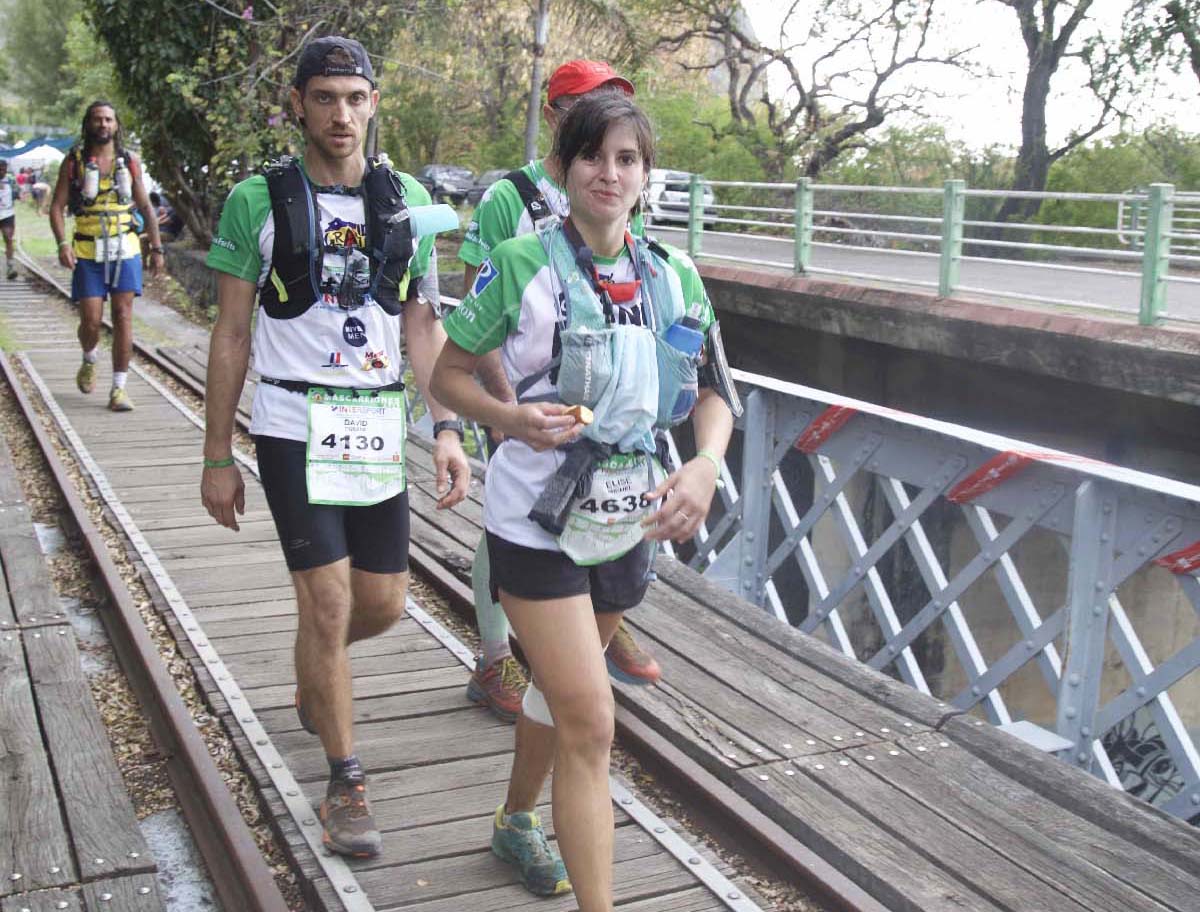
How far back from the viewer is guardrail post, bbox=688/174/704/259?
18641 mm

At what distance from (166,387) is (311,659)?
9126 mm

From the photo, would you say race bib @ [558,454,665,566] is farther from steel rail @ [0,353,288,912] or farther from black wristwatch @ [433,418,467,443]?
steel rail @ [0,353,288,912]

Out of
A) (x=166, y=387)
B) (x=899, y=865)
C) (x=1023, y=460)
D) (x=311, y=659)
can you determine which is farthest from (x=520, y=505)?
(x=166, y=387)

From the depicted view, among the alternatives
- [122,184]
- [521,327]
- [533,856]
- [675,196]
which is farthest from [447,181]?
[521,327]

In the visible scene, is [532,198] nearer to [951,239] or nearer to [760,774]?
[760,774]

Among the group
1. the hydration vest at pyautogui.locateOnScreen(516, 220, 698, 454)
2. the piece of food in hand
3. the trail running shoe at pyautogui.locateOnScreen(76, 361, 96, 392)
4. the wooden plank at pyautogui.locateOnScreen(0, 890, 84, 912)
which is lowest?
the wooden plank at pyautogui.locateOnScreen(0, 890, 84, 912)

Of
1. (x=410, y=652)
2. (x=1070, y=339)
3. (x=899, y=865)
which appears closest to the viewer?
(x=899, y=865)

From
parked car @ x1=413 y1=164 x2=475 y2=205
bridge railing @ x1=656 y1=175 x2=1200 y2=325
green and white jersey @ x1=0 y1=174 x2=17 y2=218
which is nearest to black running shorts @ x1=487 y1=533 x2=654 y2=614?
bridge railing @ x1=656 y1=175 x2=1200 y2=325

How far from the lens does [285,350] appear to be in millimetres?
3953

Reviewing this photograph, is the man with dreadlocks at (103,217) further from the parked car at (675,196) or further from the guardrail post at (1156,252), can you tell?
the guardrail post at (1156,252)

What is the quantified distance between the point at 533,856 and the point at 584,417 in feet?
4.49

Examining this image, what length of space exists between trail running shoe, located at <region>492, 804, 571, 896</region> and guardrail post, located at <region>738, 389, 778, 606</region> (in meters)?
3.05

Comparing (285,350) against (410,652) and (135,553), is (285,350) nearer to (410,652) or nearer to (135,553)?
(410,652)

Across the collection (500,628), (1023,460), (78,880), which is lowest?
(78,880)
